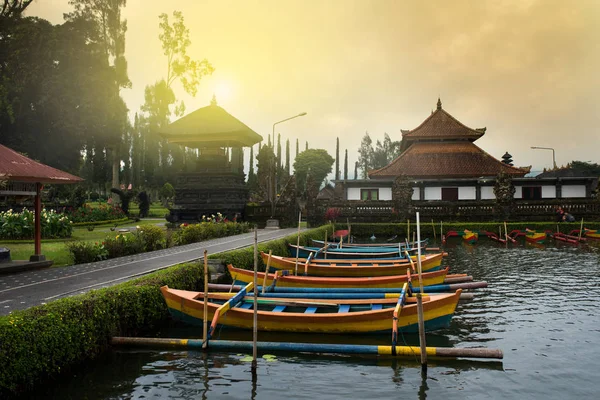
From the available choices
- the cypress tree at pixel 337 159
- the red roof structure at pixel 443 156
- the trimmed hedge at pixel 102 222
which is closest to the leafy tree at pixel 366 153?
the cypress tree at pixel 337 159

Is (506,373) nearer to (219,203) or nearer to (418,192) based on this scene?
(219,203)

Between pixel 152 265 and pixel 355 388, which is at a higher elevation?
pixel 152 265

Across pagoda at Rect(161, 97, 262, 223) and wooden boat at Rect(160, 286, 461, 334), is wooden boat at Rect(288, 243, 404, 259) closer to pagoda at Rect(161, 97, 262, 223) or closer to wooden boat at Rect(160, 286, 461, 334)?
wooden boat at Rect(160, 286, 461, 334)

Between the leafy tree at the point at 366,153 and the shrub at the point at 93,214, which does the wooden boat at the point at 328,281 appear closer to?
the shrub at the point at 93,214

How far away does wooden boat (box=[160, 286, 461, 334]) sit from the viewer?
995 cm

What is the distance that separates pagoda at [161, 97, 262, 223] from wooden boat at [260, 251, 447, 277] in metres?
20.8

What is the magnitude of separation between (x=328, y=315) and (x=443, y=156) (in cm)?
4671

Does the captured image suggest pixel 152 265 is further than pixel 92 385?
Yes

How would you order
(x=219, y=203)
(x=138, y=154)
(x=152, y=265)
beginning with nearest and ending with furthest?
1. (x=152, y=265)
2. (x=219, y=203)
3. (x=138, y=154)

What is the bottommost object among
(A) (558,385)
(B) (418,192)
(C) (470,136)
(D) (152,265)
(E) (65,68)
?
(A) (558,385)

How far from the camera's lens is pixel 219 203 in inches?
1507

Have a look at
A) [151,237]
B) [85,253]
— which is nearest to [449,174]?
[151,237]

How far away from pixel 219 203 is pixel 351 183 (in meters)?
19.3

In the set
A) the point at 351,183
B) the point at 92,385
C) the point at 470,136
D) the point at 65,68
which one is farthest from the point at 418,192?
the point at 92,385
